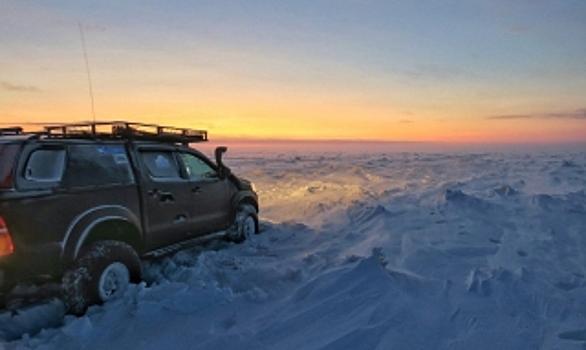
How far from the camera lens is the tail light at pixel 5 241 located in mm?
3434

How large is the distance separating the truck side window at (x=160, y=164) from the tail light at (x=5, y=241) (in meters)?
1.91

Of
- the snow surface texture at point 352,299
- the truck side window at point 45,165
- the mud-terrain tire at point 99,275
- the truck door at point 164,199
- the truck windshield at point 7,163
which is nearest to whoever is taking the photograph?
the snow surface texture at point 352,299

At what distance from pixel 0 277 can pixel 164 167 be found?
242 centimetres

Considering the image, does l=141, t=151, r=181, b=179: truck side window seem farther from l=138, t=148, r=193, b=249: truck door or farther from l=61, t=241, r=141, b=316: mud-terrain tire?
l=61, t=241, r=141, b=316: mud-terrain tire

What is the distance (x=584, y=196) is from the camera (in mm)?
9656

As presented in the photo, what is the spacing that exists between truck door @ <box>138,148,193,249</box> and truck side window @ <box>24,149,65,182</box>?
1073mm

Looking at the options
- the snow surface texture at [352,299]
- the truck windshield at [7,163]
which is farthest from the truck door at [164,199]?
the truck windshield at [7,163]

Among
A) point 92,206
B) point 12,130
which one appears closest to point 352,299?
point 92,206

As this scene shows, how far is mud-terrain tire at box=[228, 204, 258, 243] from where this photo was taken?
678 cm

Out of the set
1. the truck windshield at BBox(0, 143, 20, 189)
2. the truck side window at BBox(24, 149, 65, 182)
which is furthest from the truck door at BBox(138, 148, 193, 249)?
the truck windshield at BBox(0, 143, 20, 189)

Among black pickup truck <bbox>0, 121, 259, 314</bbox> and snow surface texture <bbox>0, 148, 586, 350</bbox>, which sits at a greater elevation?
black pickup truck <bbox>0, 121, 259, 314</bbox>

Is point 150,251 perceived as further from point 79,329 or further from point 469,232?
point 469,232

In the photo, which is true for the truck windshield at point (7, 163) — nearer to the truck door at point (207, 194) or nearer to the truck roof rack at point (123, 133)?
the truck roof rack at point (123, 133)

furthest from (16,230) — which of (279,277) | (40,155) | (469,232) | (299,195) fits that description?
(299,195)
